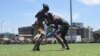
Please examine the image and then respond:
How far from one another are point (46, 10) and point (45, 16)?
30 centimetres

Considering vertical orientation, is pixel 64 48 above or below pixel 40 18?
below

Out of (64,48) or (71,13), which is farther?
(71,13)

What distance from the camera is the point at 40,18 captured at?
14.5 m

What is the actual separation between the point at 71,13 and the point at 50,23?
3987 cm

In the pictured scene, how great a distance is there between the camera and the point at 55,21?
14703 mm

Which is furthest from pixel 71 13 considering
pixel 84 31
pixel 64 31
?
pixel 84 31

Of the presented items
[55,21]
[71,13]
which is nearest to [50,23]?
[55,21]

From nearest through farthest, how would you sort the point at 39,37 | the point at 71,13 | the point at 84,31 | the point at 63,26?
the point at 39,37, the point at 63,26, the point at 71,13, the point at 84,31

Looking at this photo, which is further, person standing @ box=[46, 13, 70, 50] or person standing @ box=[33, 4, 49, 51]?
person standing @ box=[46, 13, 70, 50]

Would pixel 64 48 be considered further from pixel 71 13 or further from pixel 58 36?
pixel 71 13

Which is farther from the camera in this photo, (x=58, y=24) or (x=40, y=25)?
(x=58, y=24)

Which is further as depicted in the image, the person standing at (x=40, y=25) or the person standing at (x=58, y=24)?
the person standing at (x=58, y=24)

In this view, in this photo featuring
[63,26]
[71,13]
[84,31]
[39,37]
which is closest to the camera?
[39,37]

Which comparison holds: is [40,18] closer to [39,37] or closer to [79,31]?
[39,37]
